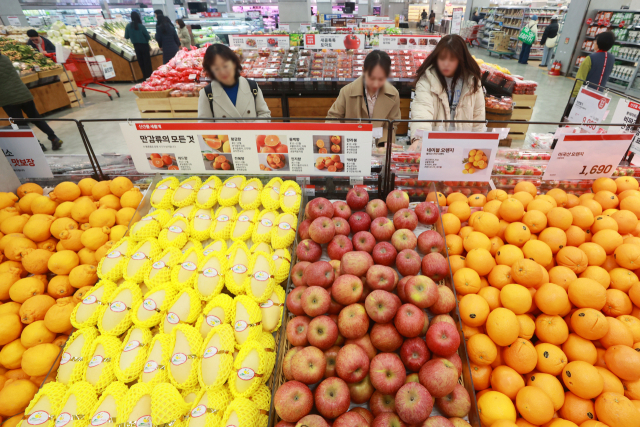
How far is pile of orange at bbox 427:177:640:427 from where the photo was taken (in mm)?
1190

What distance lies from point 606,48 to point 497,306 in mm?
5948

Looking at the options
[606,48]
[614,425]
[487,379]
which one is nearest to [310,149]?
[487,379]

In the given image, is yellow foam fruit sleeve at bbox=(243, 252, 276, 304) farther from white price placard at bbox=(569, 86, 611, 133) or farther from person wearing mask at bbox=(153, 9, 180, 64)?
person wearing mask at bbox=(153, 9, 180, 64)

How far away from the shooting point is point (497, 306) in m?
1.42

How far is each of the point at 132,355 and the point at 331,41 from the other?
625 centimetres

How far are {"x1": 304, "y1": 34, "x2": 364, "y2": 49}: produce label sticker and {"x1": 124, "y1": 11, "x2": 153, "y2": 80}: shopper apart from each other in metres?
5.69

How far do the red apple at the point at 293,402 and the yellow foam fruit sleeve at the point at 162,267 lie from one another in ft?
2.83

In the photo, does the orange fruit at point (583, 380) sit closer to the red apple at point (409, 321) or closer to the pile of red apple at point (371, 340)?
the pile of red apple at point (371, 340)

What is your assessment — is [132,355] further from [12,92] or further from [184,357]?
[12,92]

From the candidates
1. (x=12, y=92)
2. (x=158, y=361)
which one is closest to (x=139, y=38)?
(x=12, y=92)

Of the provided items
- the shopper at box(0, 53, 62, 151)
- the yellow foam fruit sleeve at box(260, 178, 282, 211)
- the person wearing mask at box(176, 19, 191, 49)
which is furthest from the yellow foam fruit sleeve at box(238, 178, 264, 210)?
the person wearing mask at box(176, 19, 191, 49)

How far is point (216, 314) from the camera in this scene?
143 cm

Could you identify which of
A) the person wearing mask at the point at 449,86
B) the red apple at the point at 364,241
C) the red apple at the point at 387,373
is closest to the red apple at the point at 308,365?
the red apple at the point at 387,373

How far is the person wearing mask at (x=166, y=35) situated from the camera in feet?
27.2
